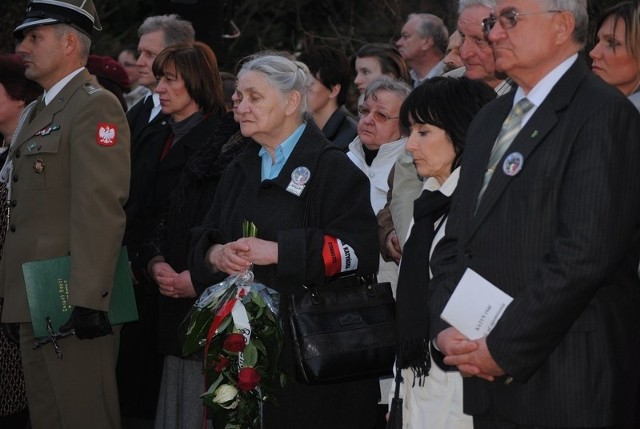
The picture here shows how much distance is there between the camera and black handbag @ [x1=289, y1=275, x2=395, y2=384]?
15.1ft

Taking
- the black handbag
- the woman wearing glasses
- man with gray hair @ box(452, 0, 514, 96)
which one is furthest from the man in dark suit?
the woman wearing glasses

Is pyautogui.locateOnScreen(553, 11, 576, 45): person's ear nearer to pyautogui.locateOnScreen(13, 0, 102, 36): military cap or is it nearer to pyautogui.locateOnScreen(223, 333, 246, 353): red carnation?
pyautogui.locateOnScreen(223, 333, 246, 353): red carnation

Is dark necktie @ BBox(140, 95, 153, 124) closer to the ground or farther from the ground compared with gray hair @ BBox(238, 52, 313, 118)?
closer to the ground

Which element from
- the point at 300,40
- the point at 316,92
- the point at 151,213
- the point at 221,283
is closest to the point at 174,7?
the point at 316,92

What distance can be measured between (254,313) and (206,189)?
1.37 m

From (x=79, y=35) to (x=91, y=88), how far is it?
36 cm

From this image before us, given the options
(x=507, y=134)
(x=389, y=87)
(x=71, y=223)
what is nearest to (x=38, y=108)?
(x=71, y=223)

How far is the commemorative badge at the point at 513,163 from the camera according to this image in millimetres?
3547

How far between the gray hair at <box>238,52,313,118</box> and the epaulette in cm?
96

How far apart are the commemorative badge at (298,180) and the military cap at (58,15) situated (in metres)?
1.74

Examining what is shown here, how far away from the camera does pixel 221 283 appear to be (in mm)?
4863

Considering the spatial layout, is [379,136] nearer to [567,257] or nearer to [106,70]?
[106,70]

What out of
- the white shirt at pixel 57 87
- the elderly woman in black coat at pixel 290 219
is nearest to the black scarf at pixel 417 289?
the elderly woman in black coat at pixel 290 219

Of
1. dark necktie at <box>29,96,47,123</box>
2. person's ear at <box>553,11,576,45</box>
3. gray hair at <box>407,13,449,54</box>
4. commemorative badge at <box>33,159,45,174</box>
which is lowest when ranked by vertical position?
commemorative badge at <box>33,159,45,174</box>
